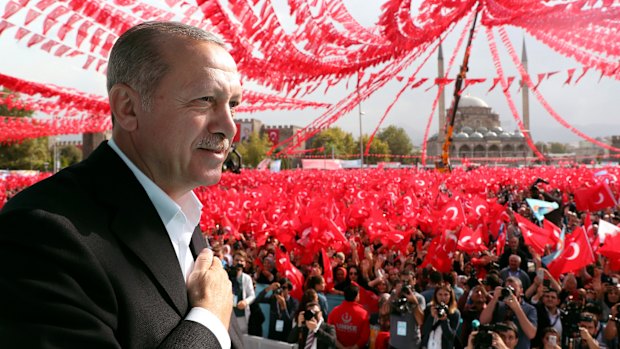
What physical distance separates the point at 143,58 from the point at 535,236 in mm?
7902

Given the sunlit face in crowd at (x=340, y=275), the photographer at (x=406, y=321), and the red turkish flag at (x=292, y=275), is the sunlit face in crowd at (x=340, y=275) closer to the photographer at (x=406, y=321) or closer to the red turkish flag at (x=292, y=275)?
the red turkish flag at (x=292, y=275)

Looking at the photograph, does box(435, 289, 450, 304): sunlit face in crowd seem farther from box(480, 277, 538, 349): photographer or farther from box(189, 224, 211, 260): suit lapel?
box(189, 224, 211, 260): suit lapel

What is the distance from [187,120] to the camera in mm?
1236

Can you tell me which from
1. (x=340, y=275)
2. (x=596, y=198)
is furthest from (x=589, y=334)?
(x=596, y=198)

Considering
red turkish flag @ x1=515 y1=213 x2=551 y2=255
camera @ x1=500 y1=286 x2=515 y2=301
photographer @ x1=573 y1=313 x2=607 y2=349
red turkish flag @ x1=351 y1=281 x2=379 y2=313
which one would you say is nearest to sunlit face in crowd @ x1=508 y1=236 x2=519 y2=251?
red turkish flag @ x1=515 y1=213 x2=551 y2=255

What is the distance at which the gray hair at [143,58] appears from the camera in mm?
1223

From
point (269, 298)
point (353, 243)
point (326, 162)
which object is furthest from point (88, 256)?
point (326, 162)

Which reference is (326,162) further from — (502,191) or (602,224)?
(602,224)

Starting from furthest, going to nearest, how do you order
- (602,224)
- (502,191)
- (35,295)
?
1. (502,191)
2. (602,224)
3. (35,295)

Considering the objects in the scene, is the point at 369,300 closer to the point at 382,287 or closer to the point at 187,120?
the point at 382,287

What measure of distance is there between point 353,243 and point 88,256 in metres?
7.64

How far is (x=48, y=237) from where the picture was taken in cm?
99

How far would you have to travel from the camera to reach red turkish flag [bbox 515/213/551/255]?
26.5 ft

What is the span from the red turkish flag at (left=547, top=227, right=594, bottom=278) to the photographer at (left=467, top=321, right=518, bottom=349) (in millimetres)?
2487
